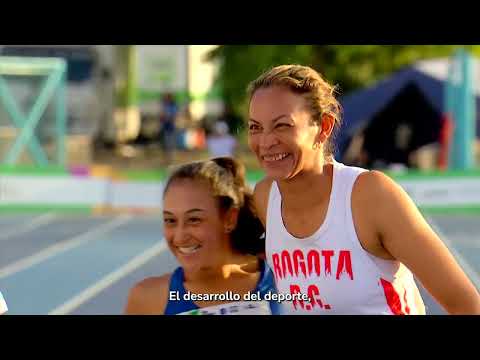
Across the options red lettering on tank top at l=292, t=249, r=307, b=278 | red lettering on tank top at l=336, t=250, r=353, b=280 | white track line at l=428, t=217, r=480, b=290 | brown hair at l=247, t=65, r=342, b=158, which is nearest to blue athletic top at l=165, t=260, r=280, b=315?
red lettering on tank top at l=292, t=249, r=307, b=278

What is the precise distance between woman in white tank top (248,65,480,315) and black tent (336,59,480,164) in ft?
46.6

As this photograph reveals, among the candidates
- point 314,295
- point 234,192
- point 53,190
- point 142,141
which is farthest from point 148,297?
point 142,141

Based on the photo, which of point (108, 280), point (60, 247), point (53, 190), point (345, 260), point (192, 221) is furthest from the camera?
point (53, 190)

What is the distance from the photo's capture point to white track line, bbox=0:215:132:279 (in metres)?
9.21

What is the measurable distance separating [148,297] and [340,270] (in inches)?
23.8

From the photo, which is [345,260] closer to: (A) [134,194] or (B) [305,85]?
(B) [305,85]

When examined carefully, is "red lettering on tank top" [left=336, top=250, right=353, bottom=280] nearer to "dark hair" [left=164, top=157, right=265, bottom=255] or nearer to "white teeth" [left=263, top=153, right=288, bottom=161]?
"white teeth" [left=263, top=153, right=288, bottom=161]

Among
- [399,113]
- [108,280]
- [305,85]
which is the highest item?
[399,113]

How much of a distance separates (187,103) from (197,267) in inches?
943

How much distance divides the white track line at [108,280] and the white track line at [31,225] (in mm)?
2213

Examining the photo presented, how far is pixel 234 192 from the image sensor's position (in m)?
3.10
